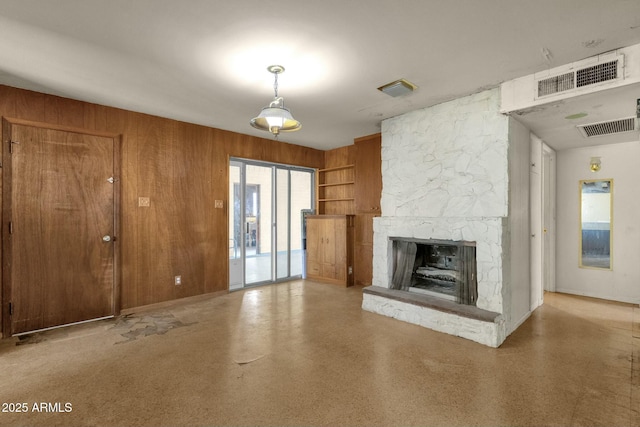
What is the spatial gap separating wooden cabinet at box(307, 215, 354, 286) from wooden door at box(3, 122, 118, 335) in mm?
3347

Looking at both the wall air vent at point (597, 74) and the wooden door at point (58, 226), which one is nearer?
the wall air vent at point (597, 74)

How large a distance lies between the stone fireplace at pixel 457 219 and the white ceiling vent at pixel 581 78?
0.42 metres

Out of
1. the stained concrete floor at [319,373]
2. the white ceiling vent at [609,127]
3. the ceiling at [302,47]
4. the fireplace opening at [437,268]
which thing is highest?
the ceiling at [302,47]

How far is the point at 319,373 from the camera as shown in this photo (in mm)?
2447

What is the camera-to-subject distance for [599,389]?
221 cm

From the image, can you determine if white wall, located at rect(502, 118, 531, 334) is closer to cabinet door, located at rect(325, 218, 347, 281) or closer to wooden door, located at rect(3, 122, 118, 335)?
cabinet door, located at rect(325, 218, 347, 281)

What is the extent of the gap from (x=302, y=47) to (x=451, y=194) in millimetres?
2336

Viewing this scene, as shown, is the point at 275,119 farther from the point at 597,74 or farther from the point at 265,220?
the point at 265,220

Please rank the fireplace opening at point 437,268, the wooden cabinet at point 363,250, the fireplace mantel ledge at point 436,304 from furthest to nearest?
the wooden cabinet at point 363,250 < the fireplace opening at point 437,268 < the fireplace mantel ledge at point 436,304

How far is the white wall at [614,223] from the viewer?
4.32m

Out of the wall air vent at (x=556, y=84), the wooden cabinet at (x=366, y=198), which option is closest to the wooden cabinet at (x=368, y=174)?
the wooden cabinet at (x=366, y=198)

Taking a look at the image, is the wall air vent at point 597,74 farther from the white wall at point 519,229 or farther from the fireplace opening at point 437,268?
the fireplace opening at point 437,268

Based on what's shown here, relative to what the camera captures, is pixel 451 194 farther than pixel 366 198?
No

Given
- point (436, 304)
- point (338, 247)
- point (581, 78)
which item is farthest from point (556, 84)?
point (338, 247)
